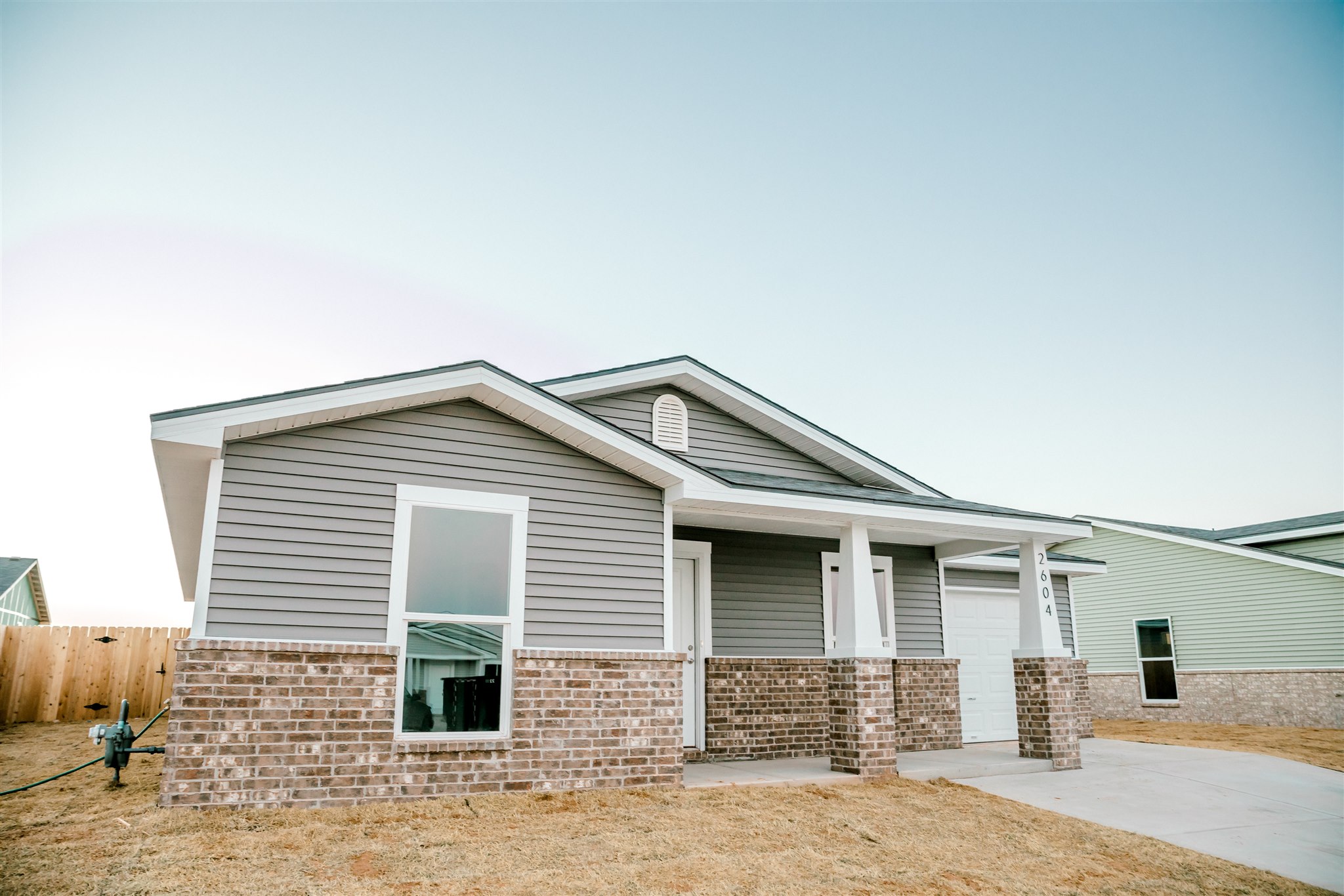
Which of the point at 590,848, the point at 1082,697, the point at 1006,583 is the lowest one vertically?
the point at 590,848

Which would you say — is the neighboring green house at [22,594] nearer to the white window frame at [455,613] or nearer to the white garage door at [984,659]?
the white window frame at [455,613]

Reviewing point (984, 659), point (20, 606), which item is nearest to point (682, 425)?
point (984, 659)

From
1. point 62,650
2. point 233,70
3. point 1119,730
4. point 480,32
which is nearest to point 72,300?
point 233,70

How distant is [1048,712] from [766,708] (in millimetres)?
3300

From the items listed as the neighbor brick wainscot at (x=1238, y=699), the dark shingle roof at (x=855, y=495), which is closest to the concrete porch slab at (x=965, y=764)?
the dark shingle roof at (x=855, y=495)

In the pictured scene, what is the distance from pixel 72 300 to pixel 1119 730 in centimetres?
2034

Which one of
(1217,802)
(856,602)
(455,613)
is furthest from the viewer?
(856,602)

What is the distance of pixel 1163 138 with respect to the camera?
44.1 feet

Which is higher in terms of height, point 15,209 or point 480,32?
point 480,32

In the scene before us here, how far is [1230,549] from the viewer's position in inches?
715

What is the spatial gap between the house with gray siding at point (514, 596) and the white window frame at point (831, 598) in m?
0.11

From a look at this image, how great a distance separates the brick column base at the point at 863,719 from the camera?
827 cm

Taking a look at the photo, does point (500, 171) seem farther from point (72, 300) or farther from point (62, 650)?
point (62, 650)

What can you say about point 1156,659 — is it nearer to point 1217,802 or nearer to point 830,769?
point 1217,802
